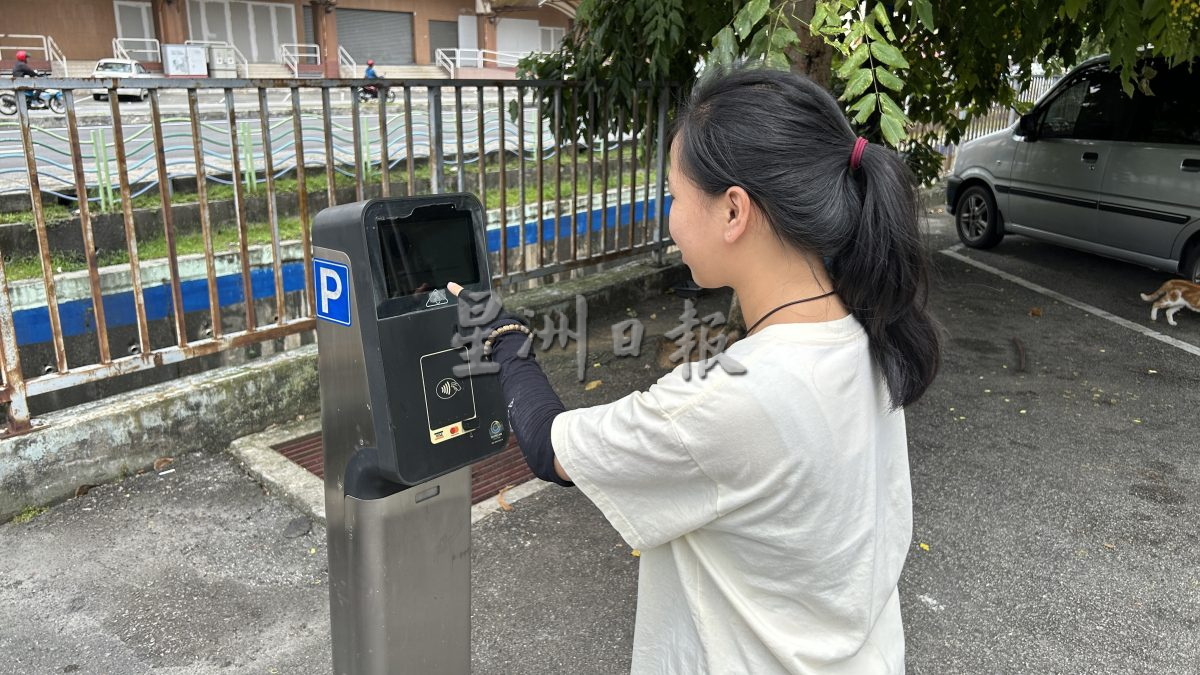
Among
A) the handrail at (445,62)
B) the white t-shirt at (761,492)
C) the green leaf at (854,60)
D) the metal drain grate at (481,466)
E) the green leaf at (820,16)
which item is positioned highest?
the handrail at (445,62)

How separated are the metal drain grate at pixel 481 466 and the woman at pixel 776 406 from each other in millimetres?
2405

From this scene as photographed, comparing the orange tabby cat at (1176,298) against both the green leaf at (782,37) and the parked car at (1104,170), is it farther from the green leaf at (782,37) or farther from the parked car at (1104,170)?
the green leaf at (782,37)

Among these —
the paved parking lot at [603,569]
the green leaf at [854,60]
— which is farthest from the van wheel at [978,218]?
the green leaf at [854,60]

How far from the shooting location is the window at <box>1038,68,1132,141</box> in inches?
278

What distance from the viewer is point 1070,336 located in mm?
6070

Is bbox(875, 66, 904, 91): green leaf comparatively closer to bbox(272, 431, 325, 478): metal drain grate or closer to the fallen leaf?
the fallen leaf

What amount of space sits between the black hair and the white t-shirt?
7 centimetres

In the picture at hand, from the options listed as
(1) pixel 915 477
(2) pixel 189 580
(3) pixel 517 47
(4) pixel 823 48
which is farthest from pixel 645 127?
(3) pixel 517 47

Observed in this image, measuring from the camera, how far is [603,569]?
315 centimetres

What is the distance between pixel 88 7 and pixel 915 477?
94.1ft

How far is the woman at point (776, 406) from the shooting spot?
1.17 m

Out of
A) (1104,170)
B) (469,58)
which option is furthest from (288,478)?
(469,58)

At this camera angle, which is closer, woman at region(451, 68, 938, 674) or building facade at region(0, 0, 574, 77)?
woman at region(451, 68, 938, 674)

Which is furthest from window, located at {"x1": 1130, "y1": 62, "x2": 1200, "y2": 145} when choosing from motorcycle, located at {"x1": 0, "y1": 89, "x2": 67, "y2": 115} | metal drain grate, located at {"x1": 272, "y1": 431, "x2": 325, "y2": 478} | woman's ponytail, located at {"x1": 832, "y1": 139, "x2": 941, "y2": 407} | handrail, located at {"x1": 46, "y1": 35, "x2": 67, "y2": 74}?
handrail, located at {"x1": 46, "y1": 35, "x2": 67, "y2": 74}
